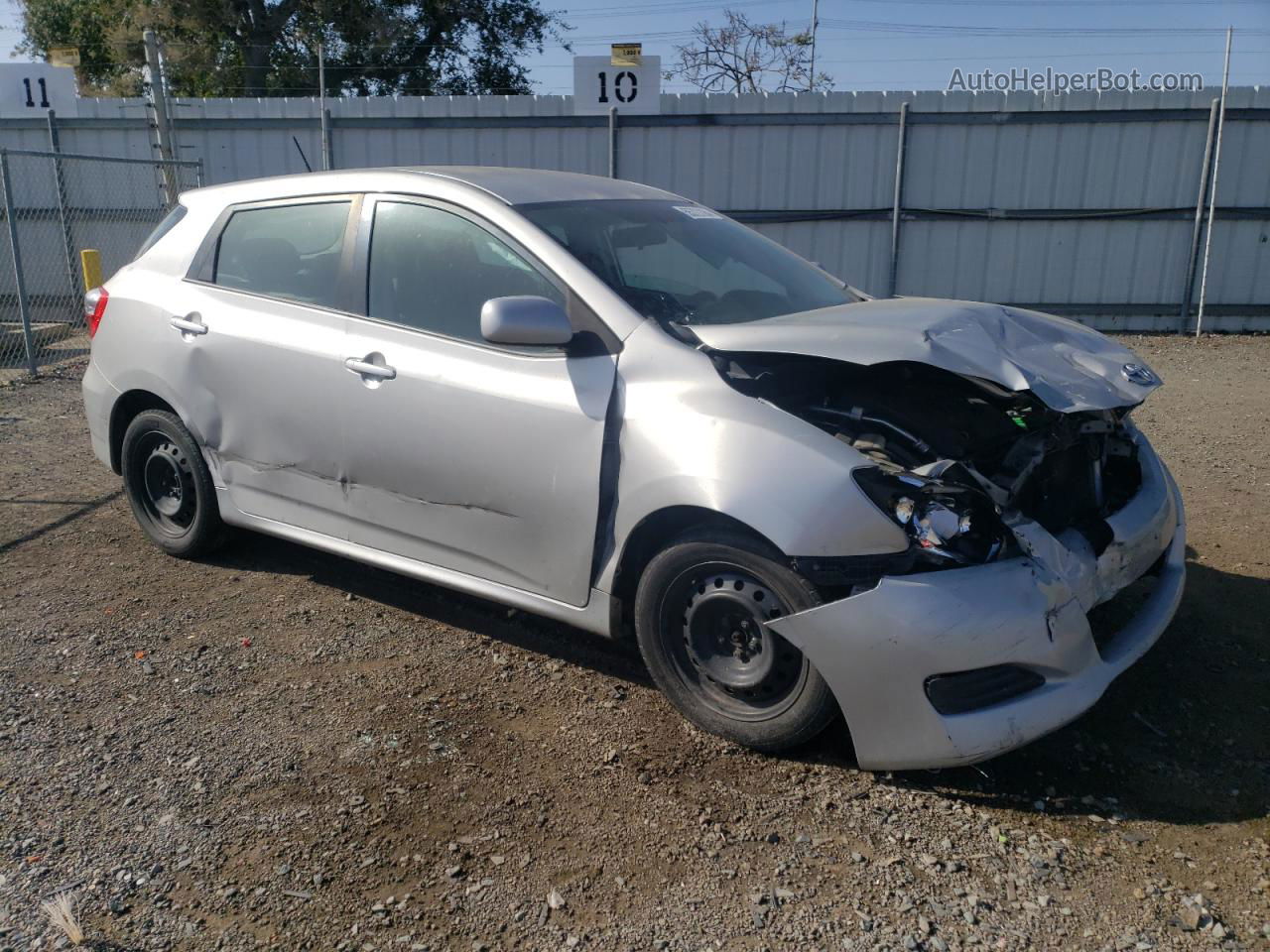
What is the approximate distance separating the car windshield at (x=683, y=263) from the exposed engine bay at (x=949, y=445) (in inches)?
21.4

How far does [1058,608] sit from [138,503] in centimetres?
423

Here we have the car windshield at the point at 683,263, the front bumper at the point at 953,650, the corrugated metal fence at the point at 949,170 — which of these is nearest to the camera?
the front bumper at the point at 953,650

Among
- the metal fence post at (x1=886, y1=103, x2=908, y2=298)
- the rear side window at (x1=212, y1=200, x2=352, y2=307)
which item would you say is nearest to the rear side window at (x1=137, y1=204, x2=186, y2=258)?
the rear side window at (x1=212, y1=200, x2=352, y2=307)

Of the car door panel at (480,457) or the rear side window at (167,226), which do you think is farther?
the rear side window at (167,226)

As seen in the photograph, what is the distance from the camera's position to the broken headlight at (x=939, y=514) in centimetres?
304

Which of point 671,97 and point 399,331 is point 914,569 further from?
point 671,97

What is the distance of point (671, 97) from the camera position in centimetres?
1279

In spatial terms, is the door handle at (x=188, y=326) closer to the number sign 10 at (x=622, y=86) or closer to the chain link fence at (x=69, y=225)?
the number sign 10 at (x=622, y=86)

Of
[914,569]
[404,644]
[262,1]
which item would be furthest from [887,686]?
[262,1]

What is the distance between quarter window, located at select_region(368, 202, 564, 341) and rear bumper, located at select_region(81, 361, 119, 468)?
1771 mm

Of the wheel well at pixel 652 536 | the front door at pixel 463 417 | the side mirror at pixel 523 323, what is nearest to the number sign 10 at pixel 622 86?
the front door at pixel 463 417

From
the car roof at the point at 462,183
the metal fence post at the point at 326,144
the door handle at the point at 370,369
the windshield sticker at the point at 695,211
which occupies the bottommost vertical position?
the door handle at the point at 370,369

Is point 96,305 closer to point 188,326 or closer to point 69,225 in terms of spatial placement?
point 188,326

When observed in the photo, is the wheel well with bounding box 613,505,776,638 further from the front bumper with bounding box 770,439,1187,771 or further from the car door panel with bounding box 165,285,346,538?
the car door panel with bounding box 165,285,346,538
